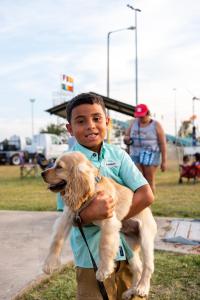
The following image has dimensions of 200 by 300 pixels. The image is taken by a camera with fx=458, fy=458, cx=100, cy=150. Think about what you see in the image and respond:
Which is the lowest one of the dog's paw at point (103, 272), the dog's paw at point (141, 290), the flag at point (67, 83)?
the dog's paw at point (141, 290)

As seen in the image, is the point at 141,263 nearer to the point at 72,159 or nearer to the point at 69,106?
the point at 72,159

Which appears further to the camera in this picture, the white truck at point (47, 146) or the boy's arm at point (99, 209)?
the white truck at point (47, 146)

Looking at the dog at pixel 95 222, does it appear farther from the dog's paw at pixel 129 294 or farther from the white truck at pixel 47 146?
the white truck at pixel 47 146

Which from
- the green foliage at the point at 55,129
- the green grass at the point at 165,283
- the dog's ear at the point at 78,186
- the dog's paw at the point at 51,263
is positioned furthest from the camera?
the green foliage at the point at 55,129

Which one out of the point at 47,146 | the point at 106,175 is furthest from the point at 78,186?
the point at 47,146

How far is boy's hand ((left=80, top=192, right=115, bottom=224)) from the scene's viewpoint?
2.64 metres

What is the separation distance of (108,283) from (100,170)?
29.3 inches

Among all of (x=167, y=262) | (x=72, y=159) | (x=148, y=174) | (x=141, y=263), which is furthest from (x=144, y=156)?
(x=72, y=159)

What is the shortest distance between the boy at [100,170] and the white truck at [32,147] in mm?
Answer: 26800

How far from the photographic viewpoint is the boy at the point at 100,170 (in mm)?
2930

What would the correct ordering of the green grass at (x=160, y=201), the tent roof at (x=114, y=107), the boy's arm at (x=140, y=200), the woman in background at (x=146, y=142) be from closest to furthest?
1. the boy's arm at (x=140, y=200)
2. the woman in background at (x=146, y=142)
3. the green grass at (x=160, y=201)
4. the tent roof at (x=114, y=107)

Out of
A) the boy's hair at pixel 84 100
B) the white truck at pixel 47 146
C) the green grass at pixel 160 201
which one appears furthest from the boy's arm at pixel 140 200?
the white truck at pixel 47 146

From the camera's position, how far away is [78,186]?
8.44 ft

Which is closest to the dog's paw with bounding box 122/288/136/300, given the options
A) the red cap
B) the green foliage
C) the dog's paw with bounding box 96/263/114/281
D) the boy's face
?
the dog's paw with bounding box 96/263/114/281
